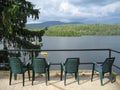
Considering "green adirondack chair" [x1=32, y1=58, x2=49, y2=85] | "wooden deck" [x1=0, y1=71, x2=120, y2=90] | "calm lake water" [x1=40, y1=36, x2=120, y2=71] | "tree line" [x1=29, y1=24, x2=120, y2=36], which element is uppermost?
"green adirondack chair" [x1=32, y1=58, x2=49, y2=85]

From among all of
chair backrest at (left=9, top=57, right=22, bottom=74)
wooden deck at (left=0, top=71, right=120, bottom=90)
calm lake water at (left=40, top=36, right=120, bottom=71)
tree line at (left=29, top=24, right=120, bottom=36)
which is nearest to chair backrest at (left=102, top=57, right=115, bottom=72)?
wooden deck at (left=0, top=71, right=120, bottom=90)

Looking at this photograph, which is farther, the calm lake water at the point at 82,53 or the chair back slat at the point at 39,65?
the calm lake water at the point at 82,53

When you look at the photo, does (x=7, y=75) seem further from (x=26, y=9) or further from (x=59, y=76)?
(x=26, y=9)

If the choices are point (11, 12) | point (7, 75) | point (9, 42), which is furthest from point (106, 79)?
point (9, 42)

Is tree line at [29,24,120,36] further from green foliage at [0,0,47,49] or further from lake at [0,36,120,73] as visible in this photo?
green foliage at [0,0,47,49]

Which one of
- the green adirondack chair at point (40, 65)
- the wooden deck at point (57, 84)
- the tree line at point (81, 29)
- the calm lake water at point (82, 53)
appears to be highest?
the green adirondack chair at point (40, 65)

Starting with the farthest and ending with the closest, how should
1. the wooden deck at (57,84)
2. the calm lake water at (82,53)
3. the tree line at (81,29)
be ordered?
the tree line at (81,29)
the calm lake water at (82,53)
the wooden deck at (57,84)

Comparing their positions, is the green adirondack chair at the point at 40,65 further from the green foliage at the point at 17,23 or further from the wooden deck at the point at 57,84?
the green foliage at the point at 17,23

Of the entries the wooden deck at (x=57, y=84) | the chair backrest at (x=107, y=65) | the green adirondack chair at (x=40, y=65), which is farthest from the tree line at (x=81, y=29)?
the green adirondack chair at (x=40, y=65)

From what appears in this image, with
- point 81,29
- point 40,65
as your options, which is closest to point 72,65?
point 40,65

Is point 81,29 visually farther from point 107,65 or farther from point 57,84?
point 57,84

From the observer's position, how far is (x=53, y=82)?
27.0ft

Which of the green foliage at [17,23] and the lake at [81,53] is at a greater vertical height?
the green foliage at [17,23]

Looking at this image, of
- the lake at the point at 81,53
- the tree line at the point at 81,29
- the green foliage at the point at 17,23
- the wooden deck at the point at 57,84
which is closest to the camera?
the wooden deck at the point at 57,84
